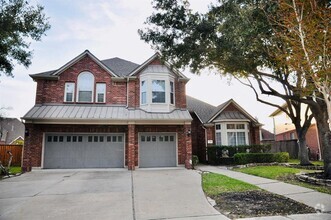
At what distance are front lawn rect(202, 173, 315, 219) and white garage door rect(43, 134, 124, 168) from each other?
792 cm

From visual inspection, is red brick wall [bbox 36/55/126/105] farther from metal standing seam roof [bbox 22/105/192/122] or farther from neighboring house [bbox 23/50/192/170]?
metal standing seam roof [bbox 22/105/192/122]

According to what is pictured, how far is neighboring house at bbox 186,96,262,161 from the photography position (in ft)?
62.2

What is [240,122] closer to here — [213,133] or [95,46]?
[213,133]

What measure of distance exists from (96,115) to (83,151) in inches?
105

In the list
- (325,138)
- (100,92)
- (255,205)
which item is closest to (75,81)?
(100,92)

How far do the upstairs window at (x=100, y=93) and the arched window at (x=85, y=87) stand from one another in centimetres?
40

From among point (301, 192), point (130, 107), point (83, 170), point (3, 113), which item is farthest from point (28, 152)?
point (3, 113)

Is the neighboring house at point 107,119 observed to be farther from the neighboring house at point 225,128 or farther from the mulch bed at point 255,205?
the mulch bed at point 255,205

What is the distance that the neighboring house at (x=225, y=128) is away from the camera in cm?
1897

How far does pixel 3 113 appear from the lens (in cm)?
2745

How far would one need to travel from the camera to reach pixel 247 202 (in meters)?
6.88

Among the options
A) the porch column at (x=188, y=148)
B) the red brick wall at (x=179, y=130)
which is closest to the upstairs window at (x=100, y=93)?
the red brick wall at (x=179, y=130)

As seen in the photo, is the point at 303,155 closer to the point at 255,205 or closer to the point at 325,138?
the point at 325,138

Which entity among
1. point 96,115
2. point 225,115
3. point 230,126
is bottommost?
point 230,126
